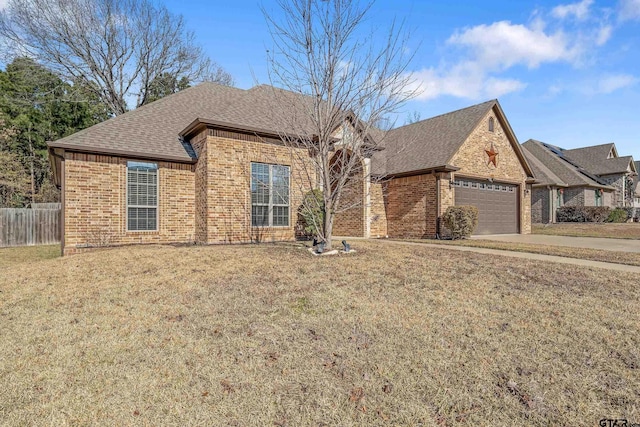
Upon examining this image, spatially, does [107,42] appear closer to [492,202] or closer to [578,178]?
[492,202]

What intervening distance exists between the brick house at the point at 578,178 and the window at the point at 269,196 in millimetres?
17396

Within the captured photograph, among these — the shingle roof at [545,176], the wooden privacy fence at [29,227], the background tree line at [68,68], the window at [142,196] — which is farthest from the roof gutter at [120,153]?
the shingle roof at [545,176]

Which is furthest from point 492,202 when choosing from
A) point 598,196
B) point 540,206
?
point 598,196

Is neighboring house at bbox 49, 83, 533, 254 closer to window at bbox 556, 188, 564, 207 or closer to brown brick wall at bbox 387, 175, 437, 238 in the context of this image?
brown brick wall at bbox 387, 175, 437, 238

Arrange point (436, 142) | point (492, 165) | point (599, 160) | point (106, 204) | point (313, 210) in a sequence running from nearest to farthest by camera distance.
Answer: point (106, 204) < point (313, 210) < point (436, 142) < point (492, 165) < point (599, 160)

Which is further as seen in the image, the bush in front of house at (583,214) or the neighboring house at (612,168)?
the neighboring house at (612,168)

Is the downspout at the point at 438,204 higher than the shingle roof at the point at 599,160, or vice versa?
the shingle roof at the point at 599,160

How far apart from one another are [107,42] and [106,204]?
62.0 ft

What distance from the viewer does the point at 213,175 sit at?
11.0m

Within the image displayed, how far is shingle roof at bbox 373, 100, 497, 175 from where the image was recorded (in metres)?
15.6

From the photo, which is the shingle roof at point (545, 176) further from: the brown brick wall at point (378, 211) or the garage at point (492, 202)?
the brown brick wall at point (378, 211)

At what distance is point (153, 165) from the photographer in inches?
438

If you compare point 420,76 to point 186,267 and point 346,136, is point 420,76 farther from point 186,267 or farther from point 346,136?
point 186,267

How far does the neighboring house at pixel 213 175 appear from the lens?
10250mm
